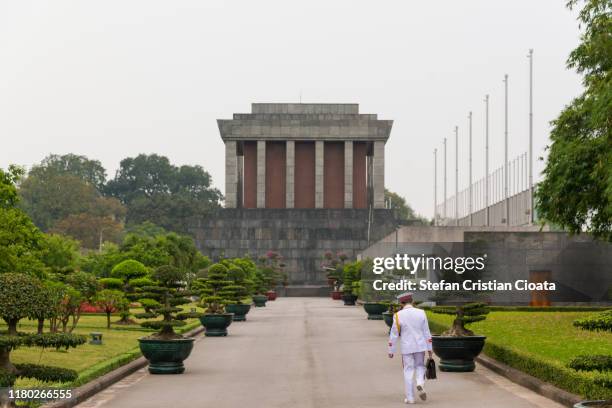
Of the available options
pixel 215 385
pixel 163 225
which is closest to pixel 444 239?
pixel 215 385

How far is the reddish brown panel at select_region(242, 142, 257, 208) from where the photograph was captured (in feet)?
350

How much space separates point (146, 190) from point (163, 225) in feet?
98.6

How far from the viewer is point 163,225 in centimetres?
14012

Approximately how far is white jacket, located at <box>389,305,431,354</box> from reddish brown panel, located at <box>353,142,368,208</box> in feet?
297

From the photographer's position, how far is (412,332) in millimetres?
16281

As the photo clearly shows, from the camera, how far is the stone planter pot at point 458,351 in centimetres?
2106

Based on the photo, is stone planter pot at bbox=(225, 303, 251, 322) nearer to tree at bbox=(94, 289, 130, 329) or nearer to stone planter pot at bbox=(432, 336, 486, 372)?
tree at bbox=(94, 289, 130, 329)

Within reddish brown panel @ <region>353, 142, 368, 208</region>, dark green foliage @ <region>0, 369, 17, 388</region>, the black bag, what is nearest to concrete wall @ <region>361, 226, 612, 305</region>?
the black bag

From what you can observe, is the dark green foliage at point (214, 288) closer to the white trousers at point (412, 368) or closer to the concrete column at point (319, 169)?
the white trousers at point (412, 368)

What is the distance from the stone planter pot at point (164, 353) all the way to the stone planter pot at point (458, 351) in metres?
5.42

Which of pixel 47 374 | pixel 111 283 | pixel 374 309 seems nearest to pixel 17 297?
pixel 47 374

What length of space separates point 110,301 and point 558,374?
65.0 ft
